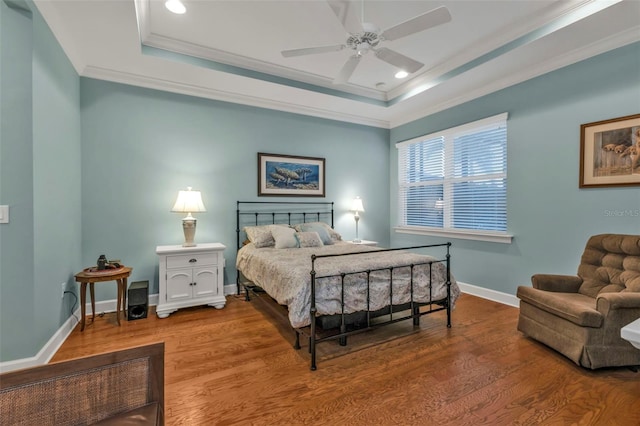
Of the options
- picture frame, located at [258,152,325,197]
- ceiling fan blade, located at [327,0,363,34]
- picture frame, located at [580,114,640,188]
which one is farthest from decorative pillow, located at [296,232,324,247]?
picture frame, located at [580,114,640,188]

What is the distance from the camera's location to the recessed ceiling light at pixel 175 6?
2.56 metres

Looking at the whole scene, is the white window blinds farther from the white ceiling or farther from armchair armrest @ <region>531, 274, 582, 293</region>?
armchair armrest @ <region>531, 274, 582, 293</region>

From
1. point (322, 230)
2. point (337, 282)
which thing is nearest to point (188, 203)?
point (322, 230)

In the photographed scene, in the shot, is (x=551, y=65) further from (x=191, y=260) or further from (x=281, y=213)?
(x=191, y=260)

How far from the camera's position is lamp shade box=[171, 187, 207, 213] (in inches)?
137

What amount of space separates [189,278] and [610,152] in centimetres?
461

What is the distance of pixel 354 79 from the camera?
415 centimetres

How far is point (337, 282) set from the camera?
2.41 meters

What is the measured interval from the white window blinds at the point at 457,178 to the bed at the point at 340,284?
1477mm

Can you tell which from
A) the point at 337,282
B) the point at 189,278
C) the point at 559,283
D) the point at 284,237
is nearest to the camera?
the point at 337,282

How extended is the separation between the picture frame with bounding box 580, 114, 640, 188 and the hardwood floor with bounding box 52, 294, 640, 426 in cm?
169

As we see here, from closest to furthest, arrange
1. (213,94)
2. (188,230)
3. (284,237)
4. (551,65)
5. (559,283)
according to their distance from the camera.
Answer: (559,283) < (551,65) < (188,230) < (284,237) < (213,94)

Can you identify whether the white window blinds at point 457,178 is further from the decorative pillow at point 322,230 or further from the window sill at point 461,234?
the decorative pillow at point 322,230

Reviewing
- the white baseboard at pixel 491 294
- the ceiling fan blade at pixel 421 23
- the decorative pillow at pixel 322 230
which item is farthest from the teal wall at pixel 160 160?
the white baseboard at pixel 491 294
